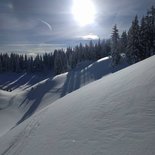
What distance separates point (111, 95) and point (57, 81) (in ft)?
159

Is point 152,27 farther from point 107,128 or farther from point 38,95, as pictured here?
point 107,128

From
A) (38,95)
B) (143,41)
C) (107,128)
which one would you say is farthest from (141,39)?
(107,128)

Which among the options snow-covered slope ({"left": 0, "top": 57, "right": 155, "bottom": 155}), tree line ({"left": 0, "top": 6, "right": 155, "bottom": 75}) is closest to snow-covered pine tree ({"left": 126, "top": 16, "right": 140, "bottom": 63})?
tree line ({"left": 0, "top": 6, "right": 155, "bottom": 75})

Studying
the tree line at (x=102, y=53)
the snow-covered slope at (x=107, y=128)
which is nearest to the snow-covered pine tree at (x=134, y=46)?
the tree line at (x=102, y=53)

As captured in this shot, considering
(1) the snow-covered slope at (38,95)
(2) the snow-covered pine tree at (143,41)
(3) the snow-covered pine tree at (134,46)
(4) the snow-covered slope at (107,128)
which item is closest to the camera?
(4) the snow-covered slope at (107,128)

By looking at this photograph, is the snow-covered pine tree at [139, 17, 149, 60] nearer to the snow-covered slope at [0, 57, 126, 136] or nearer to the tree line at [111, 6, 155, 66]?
the tree line at [111, 6, 155, 66]

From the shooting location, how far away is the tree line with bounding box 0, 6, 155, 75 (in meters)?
46.0

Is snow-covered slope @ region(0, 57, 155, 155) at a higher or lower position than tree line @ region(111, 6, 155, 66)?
lower

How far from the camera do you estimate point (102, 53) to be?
9894 cm

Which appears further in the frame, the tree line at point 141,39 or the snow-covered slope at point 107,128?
the tree line at point 141,39

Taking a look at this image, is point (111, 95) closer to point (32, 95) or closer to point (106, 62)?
point (32, 95)

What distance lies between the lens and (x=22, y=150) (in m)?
8.66

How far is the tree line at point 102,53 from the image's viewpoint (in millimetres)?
46000

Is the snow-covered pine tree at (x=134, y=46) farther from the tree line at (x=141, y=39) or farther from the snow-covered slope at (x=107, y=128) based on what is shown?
the snow-covered slope at (x=107, y=128)
